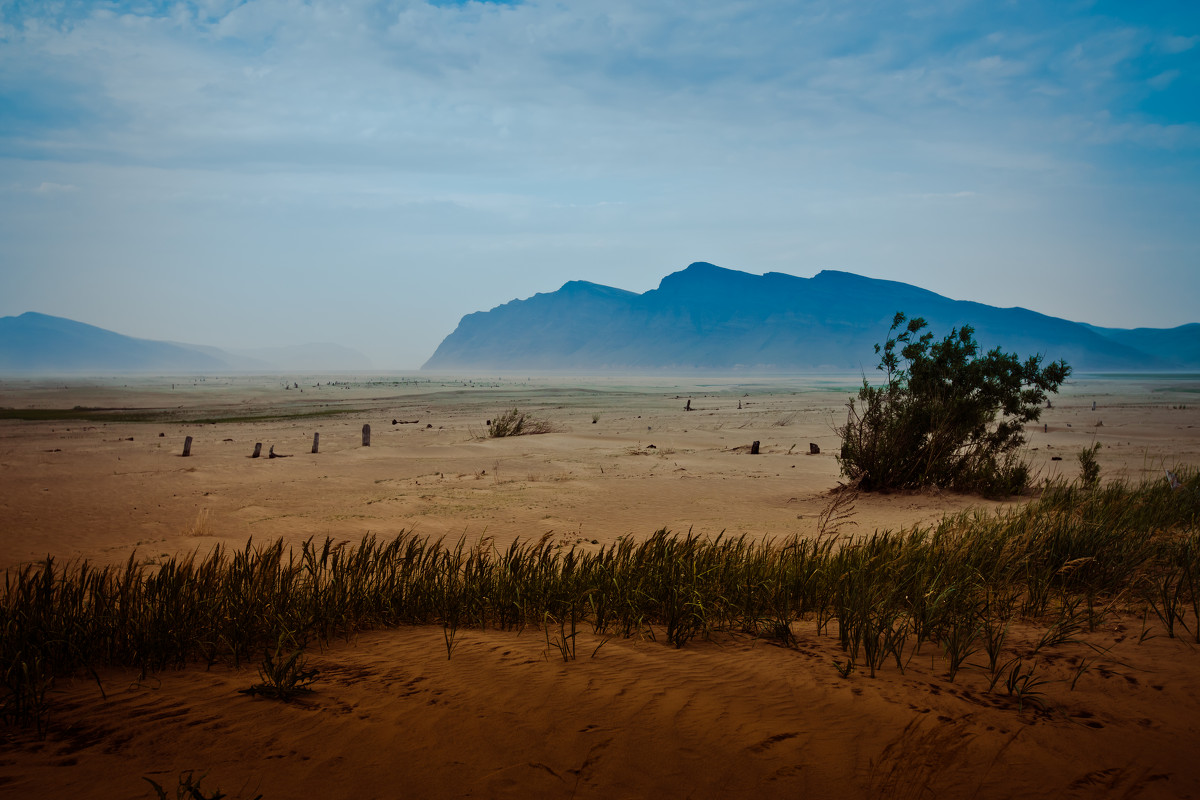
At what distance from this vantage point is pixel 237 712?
357 cm

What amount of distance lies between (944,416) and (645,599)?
1109cm

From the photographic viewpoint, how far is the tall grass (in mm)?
4305

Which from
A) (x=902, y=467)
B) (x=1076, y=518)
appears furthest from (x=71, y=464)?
(x=1076, y=518)

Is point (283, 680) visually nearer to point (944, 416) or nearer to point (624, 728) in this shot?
point (624, 728)

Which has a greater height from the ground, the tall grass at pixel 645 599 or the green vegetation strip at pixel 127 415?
the tall grass at pixel 645 599

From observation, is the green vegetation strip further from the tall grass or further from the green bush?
the tall grass

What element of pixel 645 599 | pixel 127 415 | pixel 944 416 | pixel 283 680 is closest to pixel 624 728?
pixel 283 680

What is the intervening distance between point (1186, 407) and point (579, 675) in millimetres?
56209

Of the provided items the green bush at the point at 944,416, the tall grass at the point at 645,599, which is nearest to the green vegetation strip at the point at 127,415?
the green bush at the point at 944,416

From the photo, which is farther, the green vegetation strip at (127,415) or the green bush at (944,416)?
the green vegetation strip at (127,415)

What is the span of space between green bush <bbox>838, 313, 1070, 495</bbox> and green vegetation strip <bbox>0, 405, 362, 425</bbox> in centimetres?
3373

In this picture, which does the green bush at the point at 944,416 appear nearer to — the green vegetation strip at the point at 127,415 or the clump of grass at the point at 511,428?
the clump of grass at the point at 511,428

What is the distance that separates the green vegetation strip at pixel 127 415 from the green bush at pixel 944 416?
33.7m

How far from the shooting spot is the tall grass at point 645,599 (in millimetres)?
4305
